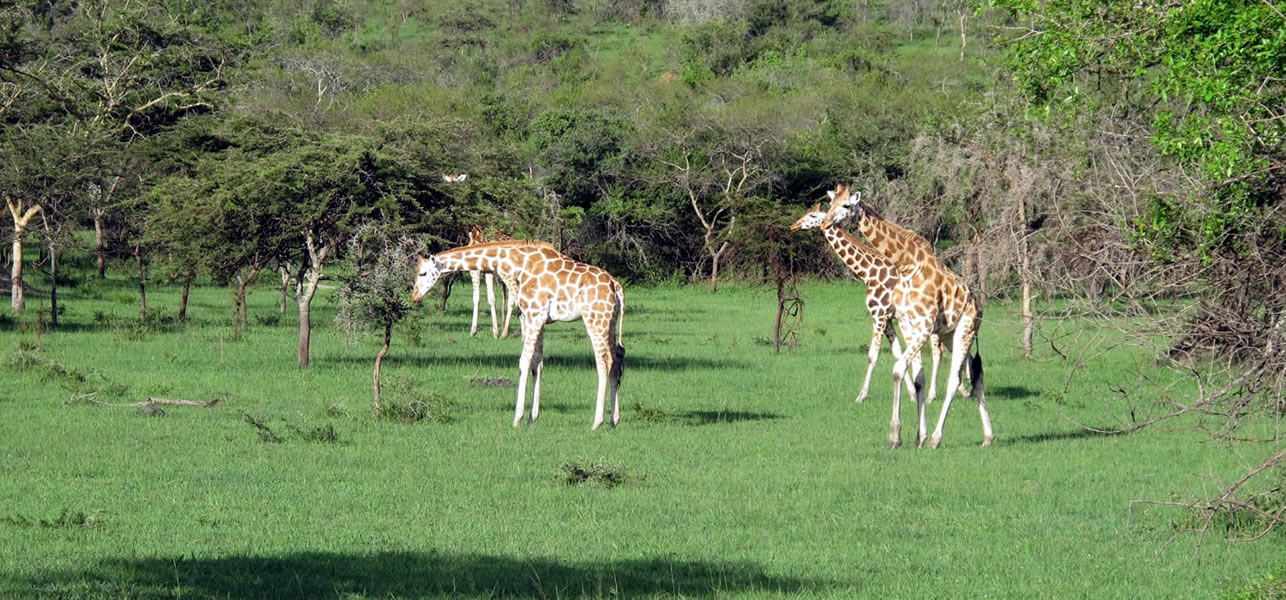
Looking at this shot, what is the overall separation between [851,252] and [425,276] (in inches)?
217

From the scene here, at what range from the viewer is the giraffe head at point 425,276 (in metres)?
20.7

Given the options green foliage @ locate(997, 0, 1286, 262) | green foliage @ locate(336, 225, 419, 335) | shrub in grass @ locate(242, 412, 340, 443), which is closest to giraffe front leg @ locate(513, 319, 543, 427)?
green foliage @ locate(336, 225, 419, 335)

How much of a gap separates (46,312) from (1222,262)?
98.6 ft

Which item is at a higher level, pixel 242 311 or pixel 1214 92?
pixel 1214 92

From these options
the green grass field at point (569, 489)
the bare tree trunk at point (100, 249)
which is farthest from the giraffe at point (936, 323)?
the bare tree trunk at point (100, 249)

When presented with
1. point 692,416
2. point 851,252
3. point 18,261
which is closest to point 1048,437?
point 851,252

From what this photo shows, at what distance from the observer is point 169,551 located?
11867mm

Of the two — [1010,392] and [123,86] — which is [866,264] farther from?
[123,86]

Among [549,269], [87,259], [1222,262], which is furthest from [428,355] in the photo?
[87,259]

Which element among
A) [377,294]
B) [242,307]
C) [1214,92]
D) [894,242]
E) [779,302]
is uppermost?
[1214,92]

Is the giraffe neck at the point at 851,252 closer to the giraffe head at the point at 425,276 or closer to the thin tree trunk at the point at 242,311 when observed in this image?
the giraffe head at the point at 425,276

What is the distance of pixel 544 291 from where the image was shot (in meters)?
20.7

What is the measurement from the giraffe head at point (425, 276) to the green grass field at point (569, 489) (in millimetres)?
1276

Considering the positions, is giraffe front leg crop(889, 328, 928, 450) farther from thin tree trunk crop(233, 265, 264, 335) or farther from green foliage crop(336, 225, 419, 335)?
thin tree trunk crop(233, 265, 264, 335)
